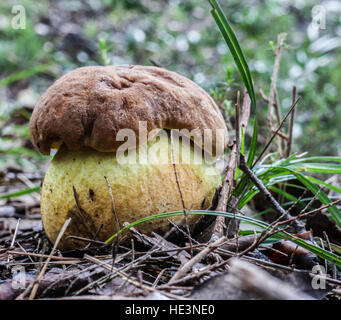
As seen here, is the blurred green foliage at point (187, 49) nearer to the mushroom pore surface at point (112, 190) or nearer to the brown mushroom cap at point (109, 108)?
the brown mushroom cap at point (109, 108)

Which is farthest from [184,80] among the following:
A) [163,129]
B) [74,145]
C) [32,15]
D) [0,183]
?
[32,15]

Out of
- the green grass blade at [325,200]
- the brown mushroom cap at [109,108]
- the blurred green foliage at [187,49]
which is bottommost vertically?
the green grass blade at [325,200]

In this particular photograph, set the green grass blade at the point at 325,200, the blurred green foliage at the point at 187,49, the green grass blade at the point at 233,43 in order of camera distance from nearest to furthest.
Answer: the green grass blade at the point at 233,43 < the green grass blade at the point at 325,200 < the blurred green foliage at the point at 187,49

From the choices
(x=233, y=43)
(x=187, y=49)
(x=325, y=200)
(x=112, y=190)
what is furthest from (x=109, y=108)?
(x=187, y=49)

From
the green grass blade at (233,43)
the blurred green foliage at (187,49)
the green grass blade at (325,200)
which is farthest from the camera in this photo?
the blurred green foliage at (187,49)

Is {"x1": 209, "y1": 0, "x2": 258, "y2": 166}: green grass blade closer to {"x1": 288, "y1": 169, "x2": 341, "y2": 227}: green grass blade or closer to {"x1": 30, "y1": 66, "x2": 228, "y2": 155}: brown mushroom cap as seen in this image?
{"x1": 30, "y1": 66, "x2": 228, "y2": 155}: brown mushroom cap

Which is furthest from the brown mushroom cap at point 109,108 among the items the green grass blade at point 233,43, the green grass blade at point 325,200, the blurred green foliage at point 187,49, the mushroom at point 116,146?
the blurred green foliage at point 187,49

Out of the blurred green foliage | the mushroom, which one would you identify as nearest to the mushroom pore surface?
the mushroom

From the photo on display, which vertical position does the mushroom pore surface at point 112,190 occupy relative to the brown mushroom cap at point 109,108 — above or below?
below

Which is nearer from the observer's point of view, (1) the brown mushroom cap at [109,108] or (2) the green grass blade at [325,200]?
(1) the brown mushroom cap at [109,108]
